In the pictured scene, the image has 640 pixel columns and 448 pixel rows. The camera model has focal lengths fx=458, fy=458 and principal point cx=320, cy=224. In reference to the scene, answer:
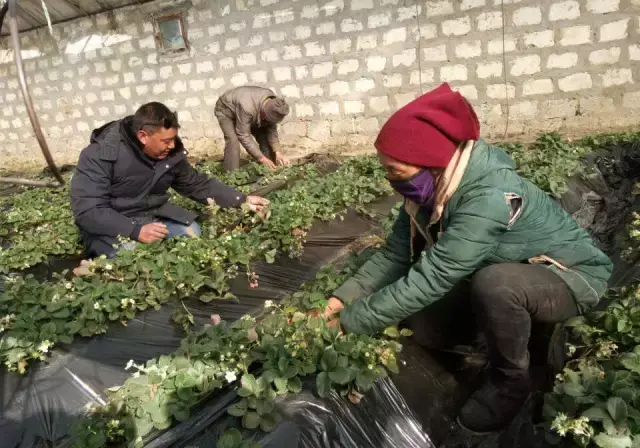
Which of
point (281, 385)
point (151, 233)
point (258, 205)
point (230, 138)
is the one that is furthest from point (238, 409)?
point (230, 138)

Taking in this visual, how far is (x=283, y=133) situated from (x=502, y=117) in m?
3.57

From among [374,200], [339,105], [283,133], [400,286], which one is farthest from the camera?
[283,133]

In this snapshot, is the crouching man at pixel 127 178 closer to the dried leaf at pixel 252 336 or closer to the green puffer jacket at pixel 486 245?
the dried leaf at pixel 252 336

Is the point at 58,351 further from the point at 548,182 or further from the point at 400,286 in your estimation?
the point at 548,182

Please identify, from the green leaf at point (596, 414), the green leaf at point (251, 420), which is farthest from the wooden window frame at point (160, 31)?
the green leaf at point (596, 414)

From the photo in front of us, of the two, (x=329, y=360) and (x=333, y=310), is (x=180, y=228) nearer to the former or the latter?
(x=333, y=310)

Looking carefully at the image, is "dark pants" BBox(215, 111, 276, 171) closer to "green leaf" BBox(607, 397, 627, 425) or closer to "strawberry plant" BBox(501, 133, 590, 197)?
"strawberry plant" BBox(501, 133, 590, 197)

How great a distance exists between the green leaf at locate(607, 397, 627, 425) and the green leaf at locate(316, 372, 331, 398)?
2.98 feet

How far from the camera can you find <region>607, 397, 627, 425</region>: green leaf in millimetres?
1396

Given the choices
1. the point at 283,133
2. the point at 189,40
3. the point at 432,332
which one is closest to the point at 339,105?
the point at 283,133

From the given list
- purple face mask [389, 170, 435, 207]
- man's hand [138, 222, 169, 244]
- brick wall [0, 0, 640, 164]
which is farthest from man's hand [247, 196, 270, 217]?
brick wall [0, 0, 640, 164]

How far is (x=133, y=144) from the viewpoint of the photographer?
134 inches

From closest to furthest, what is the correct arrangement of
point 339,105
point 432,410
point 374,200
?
point 432,410
point 374,200
point 339,105

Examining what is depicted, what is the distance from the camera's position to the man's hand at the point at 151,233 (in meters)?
3.29
